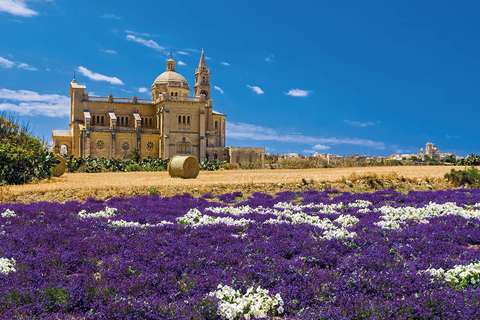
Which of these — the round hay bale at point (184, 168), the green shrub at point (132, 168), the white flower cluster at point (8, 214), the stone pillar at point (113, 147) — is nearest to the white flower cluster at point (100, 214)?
the white flower cluster at point (8, 214)

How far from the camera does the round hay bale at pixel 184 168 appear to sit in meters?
28.4

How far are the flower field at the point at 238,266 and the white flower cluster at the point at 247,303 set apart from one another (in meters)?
0.01

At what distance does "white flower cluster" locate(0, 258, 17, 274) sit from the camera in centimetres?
624

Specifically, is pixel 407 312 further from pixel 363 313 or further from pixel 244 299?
pixel 244 299

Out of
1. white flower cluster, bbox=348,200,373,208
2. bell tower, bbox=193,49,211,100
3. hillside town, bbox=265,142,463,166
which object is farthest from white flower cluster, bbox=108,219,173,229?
bell tower, bbox=193,49,211,100

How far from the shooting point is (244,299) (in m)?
5.00

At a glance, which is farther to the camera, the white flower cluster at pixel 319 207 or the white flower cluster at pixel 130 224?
the white flower cluster at pixel 319 207

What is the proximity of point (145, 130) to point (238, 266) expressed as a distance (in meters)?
68.1

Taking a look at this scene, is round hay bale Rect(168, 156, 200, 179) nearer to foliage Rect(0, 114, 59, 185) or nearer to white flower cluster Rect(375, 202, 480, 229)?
foliage Rect(0, 114, 59, 185)

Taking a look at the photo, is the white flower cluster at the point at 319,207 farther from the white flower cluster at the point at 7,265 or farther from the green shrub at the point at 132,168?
the green shrub at the point at 132,168

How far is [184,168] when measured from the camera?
93.0ft

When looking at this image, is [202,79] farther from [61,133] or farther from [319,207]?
[319,207]

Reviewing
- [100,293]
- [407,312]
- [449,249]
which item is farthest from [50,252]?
[449,249]

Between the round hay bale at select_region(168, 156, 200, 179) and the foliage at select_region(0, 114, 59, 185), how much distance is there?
7628mm
